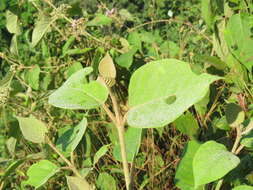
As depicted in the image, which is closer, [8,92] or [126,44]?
[8,92]

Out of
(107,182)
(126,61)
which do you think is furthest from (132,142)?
(126,61)

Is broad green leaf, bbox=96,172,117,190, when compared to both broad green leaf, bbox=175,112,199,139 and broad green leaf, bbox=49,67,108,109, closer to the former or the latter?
broad green leaf, bbox=175,112,199,139

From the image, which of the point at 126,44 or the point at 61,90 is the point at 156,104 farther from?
the point at 126,44

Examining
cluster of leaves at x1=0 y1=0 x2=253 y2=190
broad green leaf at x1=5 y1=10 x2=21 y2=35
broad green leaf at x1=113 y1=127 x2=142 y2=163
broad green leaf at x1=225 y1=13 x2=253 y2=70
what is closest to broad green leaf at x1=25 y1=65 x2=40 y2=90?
cluster of leaves at x1=0 y1=0 x2=253 y2=190

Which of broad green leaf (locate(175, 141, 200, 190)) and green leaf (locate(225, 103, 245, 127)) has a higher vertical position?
green leaf (locate(225, 103, 245, 127))

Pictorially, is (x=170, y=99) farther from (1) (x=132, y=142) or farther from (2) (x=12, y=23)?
(2) (x=12, y=23)

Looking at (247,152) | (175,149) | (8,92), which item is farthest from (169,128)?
(8,92)
